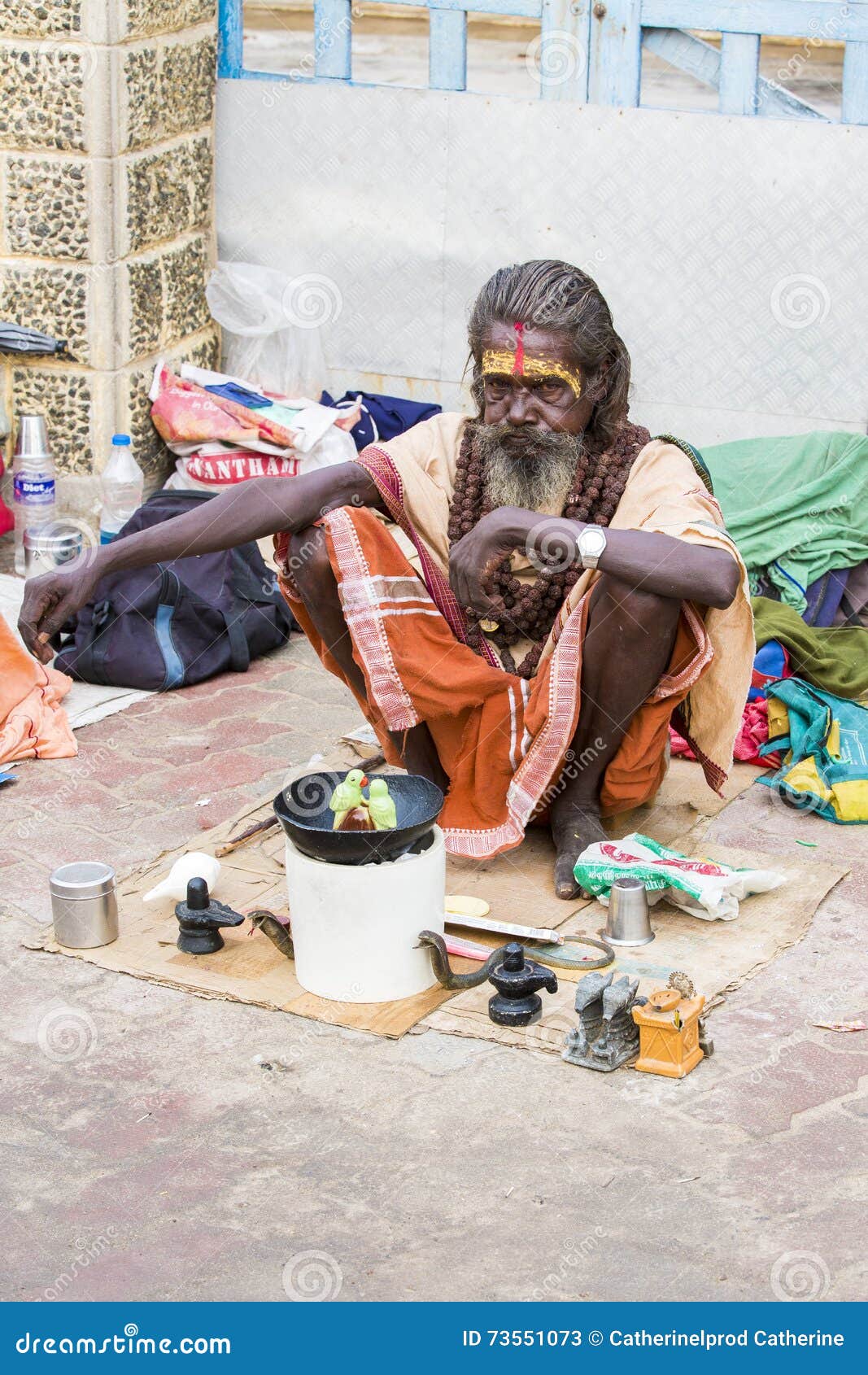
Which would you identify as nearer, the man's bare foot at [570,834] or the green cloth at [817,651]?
the man's bare foot at [570,834]

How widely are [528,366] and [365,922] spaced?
4.67ft

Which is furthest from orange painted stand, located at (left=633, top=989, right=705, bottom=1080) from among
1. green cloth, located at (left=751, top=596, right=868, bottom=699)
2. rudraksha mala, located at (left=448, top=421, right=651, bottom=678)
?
green cloth, located at (left=751, top=596, right=868, bottom=699)

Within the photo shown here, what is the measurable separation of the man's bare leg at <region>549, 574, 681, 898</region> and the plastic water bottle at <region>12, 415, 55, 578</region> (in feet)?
9.78

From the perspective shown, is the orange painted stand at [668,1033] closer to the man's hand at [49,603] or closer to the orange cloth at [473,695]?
the orange cloth at [473,695]

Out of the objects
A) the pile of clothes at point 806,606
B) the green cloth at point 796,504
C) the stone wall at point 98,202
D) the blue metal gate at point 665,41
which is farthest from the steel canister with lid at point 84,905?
the blue metal gate at point 665,41

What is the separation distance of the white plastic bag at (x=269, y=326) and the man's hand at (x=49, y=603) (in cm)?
338

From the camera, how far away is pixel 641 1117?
3.19 meters

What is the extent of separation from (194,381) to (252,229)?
740 mm

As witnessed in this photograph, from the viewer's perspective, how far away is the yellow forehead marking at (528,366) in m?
4.13

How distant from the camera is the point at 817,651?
16.9ft

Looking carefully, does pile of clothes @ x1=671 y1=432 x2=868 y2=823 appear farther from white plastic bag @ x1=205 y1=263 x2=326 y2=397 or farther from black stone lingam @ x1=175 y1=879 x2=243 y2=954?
white plastic bag @ x1=205 y1=263 x2=326 y2=397

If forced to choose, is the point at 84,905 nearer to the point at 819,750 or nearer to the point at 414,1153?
the point at 414,1153

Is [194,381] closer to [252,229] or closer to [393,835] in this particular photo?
[252,229]

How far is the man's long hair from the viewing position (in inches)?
163
